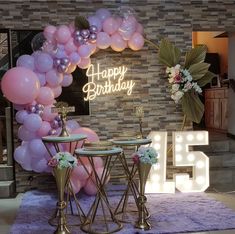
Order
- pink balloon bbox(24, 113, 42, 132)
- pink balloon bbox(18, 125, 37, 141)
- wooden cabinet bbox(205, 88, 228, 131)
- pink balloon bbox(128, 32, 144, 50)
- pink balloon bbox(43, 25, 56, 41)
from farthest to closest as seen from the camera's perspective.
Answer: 1. wooden cabinet bbox(205, 88, 228, 131)
2. pink balloon bbox(128, 32, 144, 50)
3. pink balloon bbox(43, 25, 56, 41)
4. pink balloon bbox(18, 125, 37, 141)
5. pink balloon bbox(24, 113, 42, 132)

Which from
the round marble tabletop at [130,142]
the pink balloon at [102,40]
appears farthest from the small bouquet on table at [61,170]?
the pink balloon at [102,40]

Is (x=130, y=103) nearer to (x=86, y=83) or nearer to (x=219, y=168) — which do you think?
(x=86, y=83)

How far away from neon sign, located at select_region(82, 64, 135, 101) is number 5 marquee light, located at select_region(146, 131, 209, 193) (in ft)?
2.74

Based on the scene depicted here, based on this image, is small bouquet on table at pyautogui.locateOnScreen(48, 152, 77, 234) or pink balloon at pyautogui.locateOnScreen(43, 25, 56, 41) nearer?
small bouquet on table at pyautogui.locateOnScreen(48, 152, 77, 234)

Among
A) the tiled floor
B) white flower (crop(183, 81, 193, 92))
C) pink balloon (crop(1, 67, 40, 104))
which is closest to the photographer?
the tiled floor

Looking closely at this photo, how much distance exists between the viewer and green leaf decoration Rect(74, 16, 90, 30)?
4.54m

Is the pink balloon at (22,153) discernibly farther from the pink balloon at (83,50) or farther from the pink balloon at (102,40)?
the pink balloon at (102,40)

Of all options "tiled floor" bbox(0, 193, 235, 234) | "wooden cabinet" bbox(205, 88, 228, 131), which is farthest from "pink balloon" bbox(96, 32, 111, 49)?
"wooden cabinet" bbox(205, 88, 228, 131)

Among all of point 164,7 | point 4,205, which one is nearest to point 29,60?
point 4,205

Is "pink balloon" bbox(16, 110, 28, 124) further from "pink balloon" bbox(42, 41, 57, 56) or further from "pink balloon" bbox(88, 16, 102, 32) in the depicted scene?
"pink balloon" bbox(88, 16, 102, 32)

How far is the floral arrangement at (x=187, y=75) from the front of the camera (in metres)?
5.04

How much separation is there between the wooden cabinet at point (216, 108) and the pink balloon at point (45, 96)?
3909mm

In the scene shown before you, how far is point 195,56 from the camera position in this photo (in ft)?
16.8

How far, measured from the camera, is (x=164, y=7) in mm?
5430
